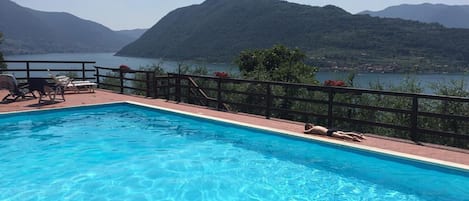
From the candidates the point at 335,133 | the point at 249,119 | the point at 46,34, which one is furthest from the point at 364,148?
the point at 46,34

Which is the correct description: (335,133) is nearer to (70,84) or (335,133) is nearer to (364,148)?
(364,148)

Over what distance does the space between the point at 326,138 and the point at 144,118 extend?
4.52 metres

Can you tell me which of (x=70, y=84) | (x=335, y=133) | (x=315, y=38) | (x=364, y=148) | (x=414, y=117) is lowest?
(x=364, y=148)

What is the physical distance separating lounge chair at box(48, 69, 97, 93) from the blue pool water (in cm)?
284

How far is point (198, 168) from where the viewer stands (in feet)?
18.7

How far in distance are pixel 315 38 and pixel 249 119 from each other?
55.4m

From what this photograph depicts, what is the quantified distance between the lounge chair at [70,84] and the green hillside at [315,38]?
21835mm

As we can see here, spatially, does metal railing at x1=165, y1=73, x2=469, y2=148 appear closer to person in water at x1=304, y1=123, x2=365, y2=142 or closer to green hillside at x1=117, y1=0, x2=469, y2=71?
person in water at x1=304, y1=123, x2=365, y2=142

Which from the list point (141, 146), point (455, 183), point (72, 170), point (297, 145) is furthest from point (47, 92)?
point (455, 183)

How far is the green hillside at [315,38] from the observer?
43594mm

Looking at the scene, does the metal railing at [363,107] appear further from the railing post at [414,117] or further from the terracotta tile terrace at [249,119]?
the terracotta tile terrace at [249,119]

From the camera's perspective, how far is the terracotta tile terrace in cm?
567

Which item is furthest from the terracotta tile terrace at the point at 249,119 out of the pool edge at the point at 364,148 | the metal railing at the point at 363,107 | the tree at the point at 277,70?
the tree at the point at 277,70

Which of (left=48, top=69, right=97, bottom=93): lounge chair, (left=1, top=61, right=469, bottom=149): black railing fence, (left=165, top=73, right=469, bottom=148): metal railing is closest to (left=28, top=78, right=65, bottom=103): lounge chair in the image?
(left=48, top=69, right=97, bottom=93): lounge chair
